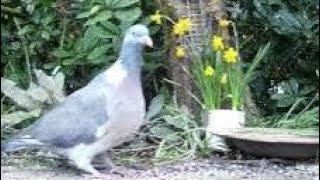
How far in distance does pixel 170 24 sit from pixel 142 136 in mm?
531

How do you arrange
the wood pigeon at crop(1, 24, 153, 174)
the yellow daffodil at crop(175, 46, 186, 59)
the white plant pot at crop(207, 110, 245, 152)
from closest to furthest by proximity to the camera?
the wood pigeon at crop(1, 24, 153, 174) → the white plant pot at crop(207, 110, 245, 152) → the yellow daffodil at crop(175, 46, 186, 59)

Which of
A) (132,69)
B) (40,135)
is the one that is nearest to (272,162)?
(132,69)

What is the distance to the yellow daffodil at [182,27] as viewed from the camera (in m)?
3.45

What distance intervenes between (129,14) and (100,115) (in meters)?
1.00

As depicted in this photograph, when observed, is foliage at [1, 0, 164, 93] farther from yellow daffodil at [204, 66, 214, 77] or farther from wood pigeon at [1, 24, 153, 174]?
wood pigeon at [1, 24, 153, 174]

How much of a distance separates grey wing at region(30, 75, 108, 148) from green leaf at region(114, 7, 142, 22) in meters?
0.87

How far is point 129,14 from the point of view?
12.4ft

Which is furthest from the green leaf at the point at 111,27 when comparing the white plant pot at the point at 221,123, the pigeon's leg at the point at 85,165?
the pigeon's leg at the point at 85,165

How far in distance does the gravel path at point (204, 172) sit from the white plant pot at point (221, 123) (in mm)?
103

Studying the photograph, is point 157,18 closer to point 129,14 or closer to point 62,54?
point 129,14

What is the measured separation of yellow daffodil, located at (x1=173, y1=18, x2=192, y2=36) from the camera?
3449 mm

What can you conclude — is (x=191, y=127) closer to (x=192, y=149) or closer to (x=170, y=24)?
(x=192, y=149)

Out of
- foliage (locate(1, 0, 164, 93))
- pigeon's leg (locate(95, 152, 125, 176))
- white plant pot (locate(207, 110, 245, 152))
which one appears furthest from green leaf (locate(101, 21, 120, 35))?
pigeon's leg (locate(95, 152, 125, 176))

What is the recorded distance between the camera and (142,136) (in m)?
3.51
